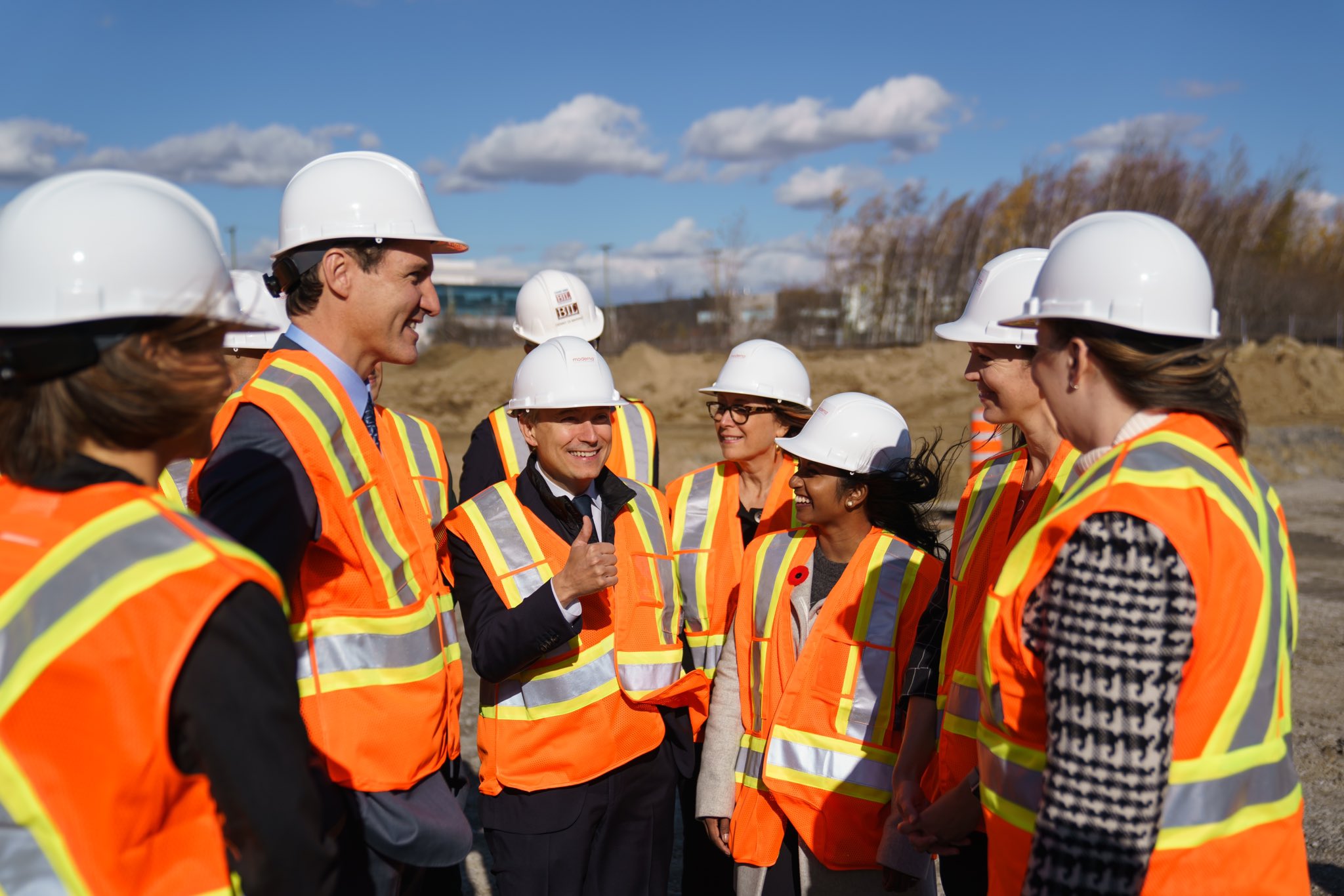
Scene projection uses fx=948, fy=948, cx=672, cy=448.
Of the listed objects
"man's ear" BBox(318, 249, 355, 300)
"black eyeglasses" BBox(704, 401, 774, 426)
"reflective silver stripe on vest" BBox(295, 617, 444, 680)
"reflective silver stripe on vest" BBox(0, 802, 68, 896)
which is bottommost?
"reflective silver stripe on vest" BBox(295, 617, 444, 680)

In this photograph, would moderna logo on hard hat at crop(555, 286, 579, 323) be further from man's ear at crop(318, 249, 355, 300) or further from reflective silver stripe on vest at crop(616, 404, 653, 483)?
man's ear at crop(318, 249, 355, 300)

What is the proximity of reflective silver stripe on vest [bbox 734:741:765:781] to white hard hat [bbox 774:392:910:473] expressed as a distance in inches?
38.0

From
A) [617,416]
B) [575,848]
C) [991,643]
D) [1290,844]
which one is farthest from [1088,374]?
[617,416]

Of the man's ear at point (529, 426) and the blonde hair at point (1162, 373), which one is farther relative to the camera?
the man's ear at point (529, 426)

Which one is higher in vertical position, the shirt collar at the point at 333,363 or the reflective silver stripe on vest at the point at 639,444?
the shirt collar at the point at 333,363

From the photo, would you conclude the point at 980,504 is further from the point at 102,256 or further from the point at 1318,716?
the point at 1318,716

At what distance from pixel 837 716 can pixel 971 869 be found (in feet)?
1.81

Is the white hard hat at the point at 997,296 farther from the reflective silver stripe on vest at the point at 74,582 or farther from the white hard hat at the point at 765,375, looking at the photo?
the reflective silver stripe on vest at the point at 74,582

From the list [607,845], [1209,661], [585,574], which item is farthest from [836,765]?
[1209,661]

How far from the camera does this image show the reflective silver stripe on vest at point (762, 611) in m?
3.08

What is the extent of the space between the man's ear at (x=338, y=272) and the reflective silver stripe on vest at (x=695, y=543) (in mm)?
1727

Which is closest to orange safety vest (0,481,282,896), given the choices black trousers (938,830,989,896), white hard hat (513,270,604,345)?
black trousers (938,830,989,896)

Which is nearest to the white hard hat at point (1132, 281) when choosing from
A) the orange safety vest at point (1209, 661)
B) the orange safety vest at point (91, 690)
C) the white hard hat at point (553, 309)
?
the orange safety vest at point (1209, 661)

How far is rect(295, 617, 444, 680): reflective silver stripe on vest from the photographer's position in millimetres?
2145
